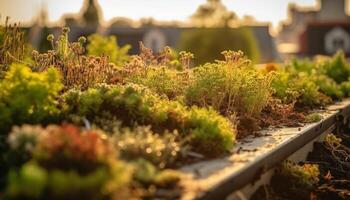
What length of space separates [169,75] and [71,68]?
1.52m

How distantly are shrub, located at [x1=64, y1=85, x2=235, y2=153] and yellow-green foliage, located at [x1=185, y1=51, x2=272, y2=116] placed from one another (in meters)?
1.41

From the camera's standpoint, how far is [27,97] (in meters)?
6.41

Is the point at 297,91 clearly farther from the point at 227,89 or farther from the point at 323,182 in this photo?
the point at 323,182

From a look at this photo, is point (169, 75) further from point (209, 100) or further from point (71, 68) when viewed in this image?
point (71, 68)

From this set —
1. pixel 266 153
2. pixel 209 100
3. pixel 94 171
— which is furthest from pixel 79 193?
pixel 209 100

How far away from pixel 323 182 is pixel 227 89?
79.1 inches

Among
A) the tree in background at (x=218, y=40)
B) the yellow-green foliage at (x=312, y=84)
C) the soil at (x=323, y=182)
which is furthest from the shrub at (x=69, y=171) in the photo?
the tree in background at (x=218, y=40)

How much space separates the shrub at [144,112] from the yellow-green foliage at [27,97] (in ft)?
1.64

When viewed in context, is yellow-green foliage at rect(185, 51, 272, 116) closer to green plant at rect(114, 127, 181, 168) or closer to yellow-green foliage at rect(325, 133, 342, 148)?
yellow-green foliage at rect(325, 133, 342, 148)

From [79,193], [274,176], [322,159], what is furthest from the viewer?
[322,159]

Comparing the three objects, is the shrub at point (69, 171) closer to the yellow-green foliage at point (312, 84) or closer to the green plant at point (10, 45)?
the green plant at point (10, 45)

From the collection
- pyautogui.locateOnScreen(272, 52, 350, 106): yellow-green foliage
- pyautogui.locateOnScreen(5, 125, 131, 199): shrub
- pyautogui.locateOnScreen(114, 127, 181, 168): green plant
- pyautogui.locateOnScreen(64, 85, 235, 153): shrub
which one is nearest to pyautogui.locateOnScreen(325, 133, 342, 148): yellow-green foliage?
pyautogui.locateOnScreen(272, 52, 350, 106): yellow-green foliage

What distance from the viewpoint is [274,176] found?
720 cm

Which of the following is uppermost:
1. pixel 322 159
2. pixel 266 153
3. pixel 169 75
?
pixel 169 75
